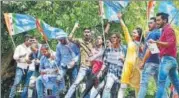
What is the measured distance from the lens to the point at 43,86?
8.55m

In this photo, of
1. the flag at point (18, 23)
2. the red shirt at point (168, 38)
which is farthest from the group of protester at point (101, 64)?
the flag at point (18, 23)

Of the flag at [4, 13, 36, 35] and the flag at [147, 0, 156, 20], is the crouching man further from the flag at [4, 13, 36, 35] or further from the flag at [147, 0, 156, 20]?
the flag at [147, 0, 156, 20]

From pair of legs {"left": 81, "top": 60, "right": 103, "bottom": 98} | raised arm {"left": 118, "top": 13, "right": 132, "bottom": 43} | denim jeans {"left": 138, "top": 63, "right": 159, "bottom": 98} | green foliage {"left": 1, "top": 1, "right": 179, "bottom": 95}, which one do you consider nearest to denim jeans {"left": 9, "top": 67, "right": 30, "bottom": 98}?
green foliage {"left": 1, "top": 1, "right": 179, "bottom": 95}

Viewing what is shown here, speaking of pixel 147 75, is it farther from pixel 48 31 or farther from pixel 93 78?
pixel 48 31

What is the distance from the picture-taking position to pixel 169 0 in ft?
27.1

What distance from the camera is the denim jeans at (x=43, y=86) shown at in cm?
851

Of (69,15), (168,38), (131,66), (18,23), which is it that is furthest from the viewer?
(18,23)

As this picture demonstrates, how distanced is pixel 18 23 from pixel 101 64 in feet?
3.99

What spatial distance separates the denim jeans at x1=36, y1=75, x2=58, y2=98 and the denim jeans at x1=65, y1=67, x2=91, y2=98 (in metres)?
0.18

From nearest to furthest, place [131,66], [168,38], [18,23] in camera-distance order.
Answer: [168,38] → [131,66] → [18,23]

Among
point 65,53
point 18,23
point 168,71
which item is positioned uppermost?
point 18,23

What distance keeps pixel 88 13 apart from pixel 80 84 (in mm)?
920

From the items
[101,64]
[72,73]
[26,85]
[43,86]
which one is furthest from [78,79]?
[26,85]

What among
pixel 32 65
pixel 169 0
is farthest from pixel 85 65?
pixel 169 0
